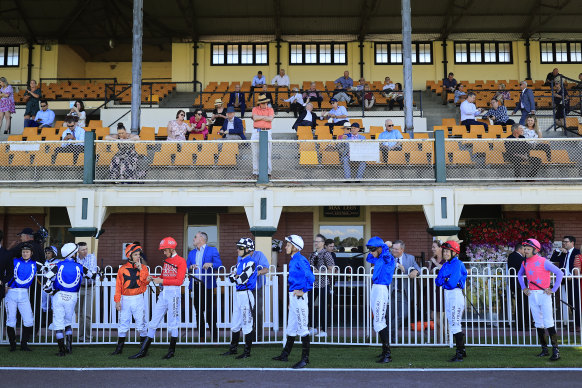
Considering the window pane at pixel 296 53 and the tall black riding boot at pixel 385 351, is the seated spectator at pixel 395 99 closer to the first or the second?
the window pane at pixel 296 53

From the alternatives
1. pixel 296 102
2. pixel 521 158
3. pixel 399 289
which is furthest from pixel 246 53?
pixel 399 289

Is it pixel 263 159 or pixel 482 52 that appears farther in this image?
pixel 482 52

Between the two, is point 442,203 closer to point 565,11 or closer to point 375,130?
point 375,130

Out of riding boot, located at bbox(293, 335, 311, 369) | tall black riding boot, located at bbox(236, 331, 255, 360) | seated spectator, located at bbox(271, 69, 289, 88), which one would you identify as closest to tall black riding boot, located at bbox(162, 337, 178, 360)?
tall black riding boot, located at bbox(236, 331, 255, 360)

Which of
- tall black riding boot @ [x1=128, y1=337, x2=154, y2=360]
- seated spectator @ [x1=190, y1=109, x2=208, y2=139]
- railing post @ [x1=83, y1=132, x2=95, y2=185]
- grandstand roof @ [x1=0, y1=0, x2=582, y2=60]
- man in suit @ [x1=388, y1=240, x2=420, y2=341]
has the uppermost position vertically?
grandstand roof @ [x1=0, y1=0, x2=582, y2=60]

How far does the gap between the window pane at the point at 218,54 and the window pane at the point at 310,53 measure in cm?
334

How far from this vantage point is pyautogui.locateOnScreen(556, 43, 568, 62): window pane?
2561 cm

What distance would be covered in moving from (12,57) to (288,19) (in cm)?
1131

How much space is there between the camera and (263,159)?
14.2 m

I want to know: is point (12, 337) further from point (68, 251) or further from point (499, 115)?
point (499, 115)

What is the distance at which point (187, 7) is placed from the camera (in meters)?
24.4

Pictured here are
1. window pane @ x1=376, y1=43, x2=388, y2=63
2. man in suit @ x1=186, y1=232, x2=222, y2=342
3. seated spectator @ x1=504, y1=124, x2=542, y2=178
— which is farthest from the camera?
window pane @ x1=376, y1=43, x2=388, y2=63

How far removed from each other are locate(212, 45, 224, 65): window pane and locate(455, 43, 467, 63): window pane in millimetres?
9250

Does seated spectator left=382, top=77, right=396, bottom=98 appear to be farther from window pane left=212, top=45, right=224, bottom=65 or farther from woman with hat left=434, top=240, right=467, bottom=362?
woman with hat left=434, top=240, right=467, bottom=362
